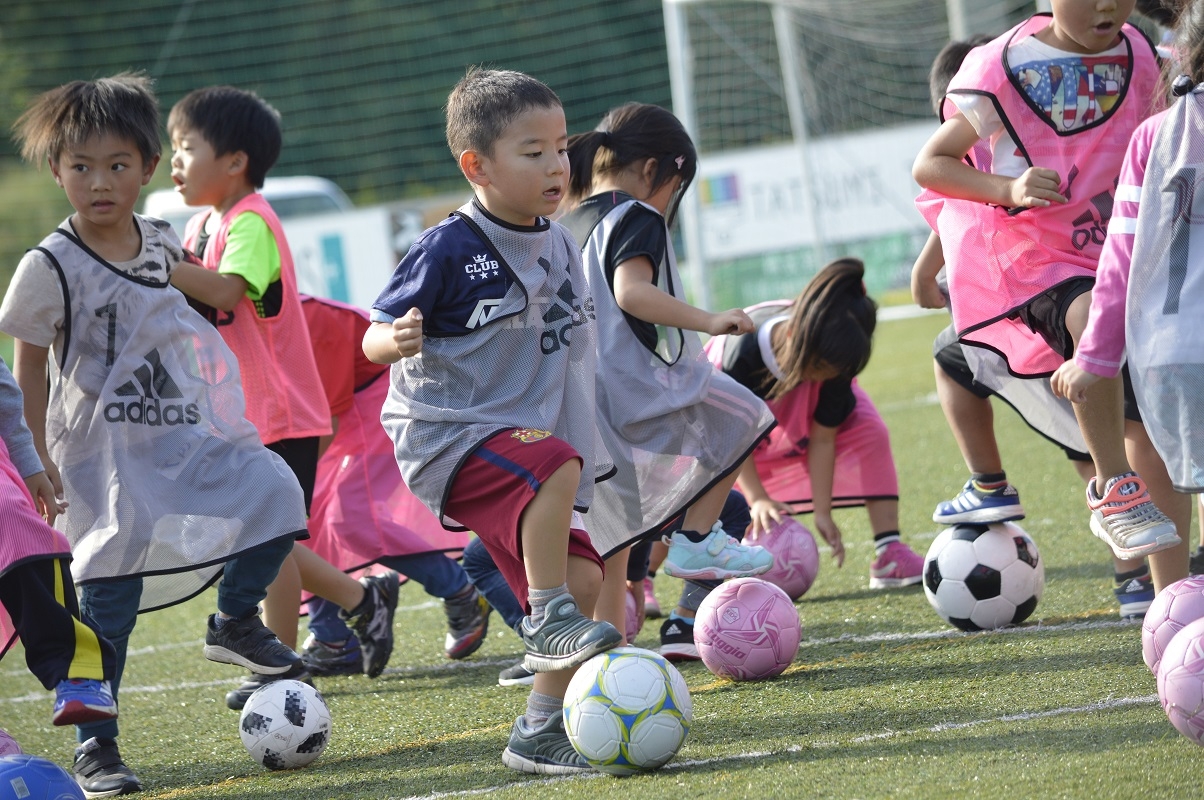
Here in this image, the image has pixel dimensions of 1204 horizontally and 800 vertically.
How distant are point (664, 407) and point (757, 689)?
890mm

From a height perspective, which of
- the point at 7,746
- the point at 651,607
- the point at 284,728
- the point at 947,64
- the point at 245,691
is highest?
the point at 947,64

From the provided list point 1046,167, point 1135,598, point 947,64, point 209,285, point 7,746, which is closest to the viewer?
point 7,746

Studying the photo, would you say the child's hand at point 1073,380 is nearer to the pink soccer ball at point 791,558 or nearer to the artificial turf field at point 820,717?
the artificial turf field at point 820,717

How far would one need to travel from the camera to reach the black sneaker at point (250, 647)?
12.9ft

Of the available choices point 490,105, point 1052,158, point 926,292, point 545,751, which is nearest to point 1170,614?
point 1052,158

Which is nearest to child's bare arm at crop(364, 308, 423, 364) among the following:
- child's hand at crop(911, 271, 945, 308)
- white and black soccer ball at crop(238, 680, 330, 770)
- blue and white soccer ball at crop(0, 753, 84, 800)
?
white and black soccer ball at crop(238, 680, 330, 770)

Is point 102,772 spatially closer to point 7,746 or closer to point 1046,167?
point 7,746

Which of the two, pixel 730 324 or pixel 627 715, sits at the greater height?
pixel 730 324

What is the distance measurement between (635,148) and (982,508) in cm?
160

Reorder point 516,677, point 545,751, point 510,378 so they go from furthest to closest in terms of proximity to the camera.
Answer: point 516,677 < point 510,378 < point 545,751

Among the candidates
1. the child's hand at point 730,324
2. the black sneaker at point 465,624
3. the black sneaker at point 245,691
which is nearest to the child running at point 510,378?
the child's hand at point 730,324

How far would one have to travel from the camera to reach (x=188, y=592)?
403 cm

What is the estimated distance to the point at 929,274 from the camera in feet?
15.1

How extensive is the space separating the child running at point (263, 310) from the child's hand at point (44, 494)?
109 centimetres
